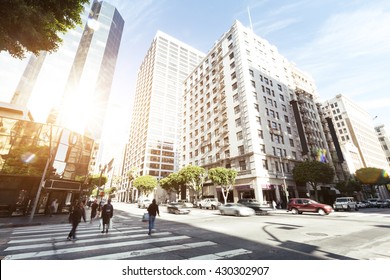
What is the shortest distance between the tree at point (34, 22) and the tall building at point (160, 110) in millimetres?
66537

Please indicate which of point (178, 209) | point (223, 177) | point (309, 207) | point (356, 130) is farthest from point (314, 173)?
point (356, 130)

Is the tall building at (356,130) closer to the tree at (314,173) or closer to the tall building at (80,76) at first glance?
the tree at (314,173)

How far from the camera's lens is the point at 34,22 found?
6.93 metres

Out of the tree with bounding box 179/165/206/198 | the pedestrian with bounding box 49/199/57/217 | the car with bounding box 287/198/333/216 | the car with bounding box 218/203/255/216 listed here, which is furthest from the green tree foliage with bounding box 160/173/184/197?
the car with bounding box 287/198/333/216

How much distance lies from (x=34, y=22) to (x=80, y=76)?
10488cm

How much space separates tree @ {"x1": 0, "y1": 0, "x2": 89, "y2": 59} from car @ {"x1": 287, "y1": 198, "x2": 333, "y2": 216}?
85.3 ft

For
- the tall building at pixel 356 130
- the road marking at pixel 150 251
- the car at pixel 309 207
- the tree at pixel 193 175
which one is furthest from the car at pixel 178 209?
the tall building at pixel 356 130

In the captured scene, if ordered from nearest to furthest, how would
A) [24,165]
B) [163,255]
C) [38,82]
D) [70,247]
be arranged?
[163,255] → [70,247] → [24,165] → [38,82]

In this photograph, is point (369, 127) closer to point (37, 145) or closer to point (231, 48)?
point (231, 48)

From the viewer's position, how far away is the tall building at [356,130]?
74312mm
